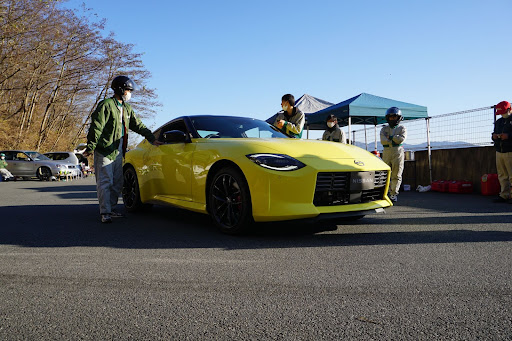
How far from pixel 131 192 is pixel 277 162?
3.37 m

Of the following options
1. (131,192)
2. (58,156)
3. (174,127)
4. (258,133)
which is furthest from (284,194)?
(58,156)

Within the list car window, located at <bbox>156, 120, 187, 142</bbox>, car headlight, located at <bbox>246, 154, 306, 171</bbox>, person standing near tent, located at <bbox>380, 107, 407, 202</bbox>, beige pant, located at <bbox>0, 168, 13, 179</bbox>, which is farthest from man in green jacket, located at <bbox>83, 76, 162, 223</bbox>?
beige pant, located at <bbox>0, 168, 13, 179</bbox>

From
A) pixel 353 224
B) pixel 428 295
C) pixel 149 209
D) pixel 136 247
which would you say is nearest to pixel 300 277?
pixel 428 295

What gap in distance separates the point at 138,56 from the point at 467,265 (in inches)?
1306

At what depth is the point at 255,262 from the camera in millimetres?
3383

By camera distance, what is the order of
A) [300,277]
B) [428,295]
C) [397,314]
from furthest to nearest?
1. [300,277]
2. [428,295]
3. [397,314]

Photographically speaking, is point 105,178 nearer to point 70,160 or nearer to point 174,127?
point 174,127

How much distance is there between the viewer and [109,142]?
5691 millimetres

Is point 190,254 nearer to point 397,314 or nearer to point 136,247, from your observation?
point 136,247

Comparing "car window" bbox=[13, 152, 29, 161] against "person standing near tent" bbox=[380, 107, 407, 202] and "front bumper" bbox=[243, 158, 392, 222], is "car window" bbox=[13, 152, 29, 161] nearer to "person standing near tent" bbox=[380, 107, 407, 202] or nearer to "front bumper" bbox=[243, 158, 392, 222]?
"person standing near tent" bbox=[380, 107, 407, 202]

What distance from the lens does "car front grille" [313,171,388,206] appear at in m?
4.27

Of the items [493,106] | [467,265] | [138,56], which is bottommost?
[467,265]

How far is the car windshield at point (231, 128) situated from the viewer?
17.6ft

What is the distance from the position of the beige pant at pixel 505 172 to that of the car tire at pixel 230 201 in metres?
6.21
